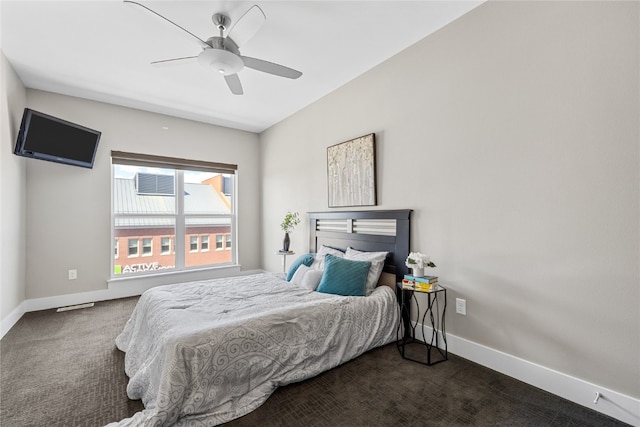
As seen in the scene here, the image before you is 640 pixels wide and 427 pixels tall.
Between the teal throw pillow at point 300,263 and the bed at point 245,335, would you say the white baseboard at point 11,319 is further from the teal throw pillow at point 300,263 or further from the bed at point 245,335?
the teal throw pillow at point 300,263

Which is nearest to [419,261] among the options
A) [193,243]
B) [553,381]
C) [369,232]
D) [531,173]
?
[369,232]

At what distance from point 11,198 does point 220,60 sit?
9.59ft

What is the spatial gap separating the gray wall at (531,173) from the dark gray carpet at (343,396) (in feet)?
1.03

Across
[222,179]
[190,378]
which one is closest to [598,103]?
[190,378]

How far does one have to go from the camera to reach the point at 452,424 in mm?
1592

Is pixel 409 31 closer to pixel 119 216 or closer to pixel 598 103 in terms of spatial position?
Answer: pixel 598 103

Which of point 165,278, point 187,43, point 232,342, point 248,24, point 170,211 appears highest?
point 187,43

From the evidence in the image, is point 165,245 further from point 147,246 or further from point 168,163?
point 168,163

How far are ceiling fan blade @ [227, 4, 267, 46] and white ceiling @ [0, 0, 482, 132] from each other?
0.89 ft

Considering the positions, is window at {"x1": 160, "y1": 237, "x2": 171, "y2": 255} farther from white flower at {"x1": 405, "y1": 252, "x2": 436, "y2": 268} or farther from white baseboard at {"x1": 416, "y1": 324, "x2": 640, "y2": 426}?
white baseboard at {"x1": 416, "y1": 324, "x2": 640, "y2": 426}

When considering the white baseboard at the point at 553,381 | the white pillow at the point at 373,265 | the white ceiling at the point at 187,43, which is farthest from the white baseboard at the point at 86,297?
the white baseboard at the point at 553,381

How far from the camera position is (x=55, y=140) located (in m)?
3.34

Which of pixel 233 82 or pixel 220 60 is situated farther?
pixel 233 82

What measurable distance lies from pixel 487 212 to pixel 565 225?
→ 479 millimetres
